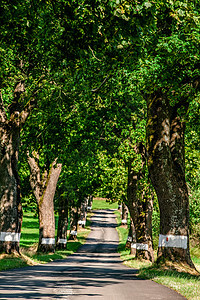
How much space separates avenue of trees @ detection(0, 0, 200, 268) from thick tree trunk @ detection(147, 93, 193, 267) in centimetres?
3

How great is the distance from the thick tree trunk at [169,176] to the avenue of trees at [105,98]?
33 millimetres

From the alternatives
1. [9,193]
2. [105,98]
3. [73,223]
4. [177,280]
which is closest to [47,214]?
[9,193]

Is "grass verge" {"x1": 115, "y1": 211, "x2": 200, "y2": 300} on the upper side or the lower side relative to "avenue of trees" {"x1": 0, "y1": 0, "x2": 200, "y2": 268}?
lower

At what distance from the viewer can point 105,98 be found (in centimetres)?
2033

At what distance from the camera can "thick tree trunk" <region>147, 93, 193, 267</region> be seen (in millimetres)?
15141

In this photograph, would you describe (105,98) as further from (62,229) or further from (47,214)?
(62,229)

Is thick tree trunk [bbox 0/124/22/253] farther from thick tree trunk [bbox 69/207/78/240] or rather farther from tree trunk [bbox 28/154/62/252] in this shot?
thick tree trunk [bbox 69/207/78/240]

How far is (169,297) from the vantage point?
8969mm

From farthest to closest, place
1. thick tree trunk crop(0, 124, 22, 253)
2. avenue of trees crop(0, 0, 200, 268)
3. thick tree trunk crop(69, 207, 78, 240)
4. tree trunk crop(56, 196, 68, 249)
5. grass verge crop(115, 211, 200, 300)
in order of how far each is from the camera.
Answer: thick tree trunk crop(69, 207, 78, 240)
tree trunk crop(56, 196, 68, 249)
thick tree trunk crop(0, 124, 22, 253)
grass verge crop(115, 211, 200, 300)
avenue of trees crop(0, 0, 200, 268)

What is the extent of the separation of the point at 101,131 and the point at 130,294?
1571 centimetres

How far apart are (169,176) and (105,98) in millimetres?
6118

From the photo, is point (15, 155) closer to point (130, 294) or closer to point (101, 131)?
point (101, 131)

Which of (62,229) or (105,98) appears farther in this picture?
(62,229)

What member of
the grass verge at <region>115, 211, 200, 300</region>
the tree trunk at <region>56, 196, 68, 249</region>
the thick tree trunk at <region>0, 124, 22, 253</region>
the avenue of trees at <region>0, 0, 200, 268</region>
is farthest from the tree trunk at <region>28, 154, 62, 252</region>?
the grass verge at <region>115, 211, 200, 300</region>
